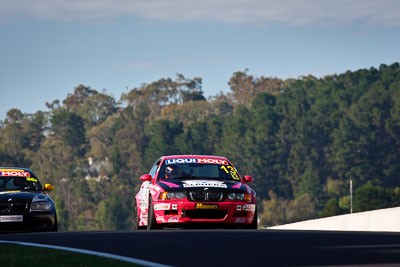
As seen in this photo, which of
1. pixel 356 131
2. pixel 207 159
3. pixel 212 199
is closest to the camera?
pixel 212 199

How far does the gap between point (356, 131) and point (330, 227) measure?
113101mm

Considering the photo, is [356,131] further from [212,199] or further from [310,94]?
[212,199]

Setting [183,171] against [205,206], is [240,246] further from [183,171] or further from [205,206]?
[183,171]

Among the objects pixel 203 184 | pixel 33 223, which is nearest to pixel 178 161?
pixel 203 184

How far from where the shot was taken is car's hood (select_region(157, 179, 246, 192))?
18188 millimetres

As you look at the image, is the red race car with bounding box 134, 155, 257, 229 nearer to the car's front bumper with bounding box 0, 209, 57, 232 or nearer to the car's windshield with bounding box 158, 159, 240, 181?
the car's windshield with bounding box 158, 159, 240, 181

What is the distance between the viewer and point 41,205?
65.0ft

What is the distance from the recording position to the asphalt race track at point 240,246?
11211mm

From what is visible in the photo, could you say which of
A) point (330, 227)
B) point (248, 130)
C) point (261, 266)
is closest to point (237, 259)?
point (261, 266)

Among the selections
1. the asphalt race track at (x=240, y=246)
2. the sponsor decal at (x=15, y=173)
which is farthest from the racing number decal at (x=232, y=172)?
the sponsor decal at (x=15, y=173)

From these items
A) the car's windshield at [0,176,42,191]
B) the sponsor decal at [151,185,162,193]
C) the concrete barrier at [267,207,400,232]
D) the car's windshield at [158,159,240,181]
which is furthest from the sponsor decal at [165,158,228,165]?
the concrete barrier at [267,207,400,232]

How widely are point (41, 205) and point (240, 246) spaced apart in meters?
7.64

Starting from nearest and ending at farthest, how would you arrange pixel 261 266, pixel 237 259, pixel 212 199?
pixel 261 266, pixel 237 259, pixel 212 199

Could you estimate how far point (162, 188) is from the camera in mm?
18359
